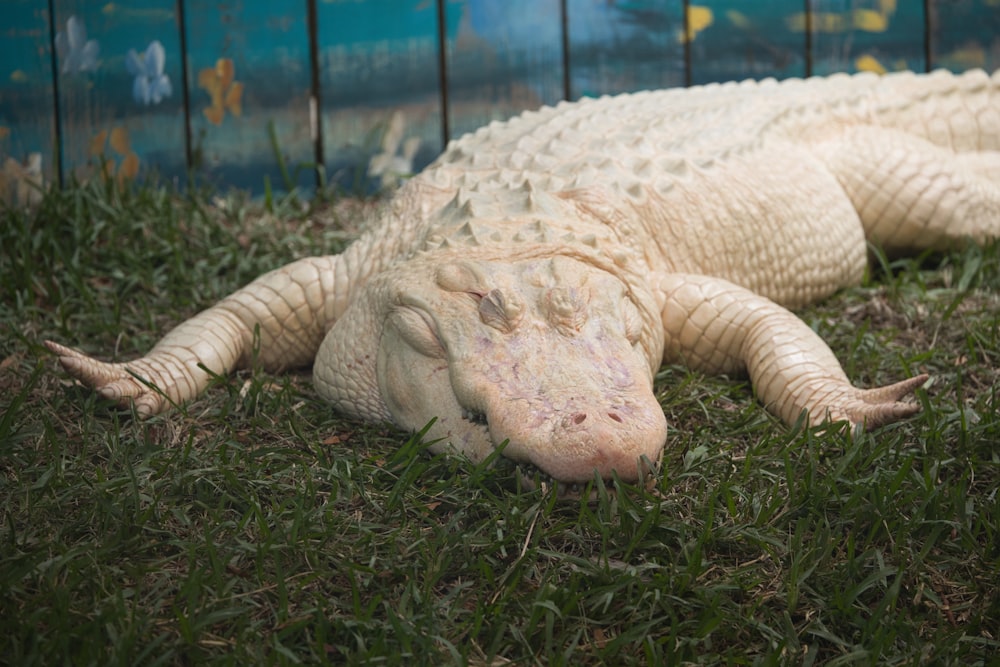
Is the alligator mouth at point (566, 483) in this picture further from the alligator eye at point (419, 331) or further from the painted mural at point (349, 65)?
the painted mural at point (349, 65)

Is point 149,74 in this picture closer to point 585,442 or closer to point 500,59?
point 500,59

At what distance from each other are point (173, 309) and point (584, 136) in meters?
1.71

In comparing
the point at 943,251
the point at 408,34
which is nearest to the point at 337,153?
the point at 408,34

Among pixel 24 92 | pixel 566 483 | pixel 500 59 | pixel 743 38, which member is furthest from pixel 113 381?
pixel 743 38

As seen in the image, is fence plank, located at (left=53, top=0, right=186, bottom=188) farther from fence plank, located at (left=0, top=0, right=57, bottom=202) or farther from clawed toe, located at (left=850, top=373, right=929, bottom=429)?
clawed toe, located at (left=850, top=373, right=929, bottom=429)

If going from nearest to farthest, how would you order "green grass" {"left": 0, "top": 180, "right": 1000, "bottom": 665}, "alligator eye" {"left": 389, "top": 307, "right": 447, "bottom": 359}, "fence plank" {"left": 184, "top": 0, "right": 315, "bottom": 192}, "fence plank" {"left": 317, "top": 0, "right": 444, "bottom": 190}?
"green grass" {"left": 0, "top": 180, "right": 1000, "bottom": 665} < "alligator eye" {"left": 389, "top": 307, "right": 447, "bottom": 359} < "fence plank" {"left": 184, "top": 0, "right": 315, "bottom": 192} < "fence plank" {"left": 317, "top": 0, "right": 444, "bottom": 190}

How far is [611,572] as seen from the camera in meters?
1.98

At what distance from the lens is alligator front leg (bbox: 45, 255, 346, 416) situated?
2832mm

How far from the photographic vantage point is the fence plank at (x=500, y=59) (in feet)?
16.5

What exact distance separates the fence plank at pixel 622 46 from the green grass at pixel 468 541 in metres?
2.78

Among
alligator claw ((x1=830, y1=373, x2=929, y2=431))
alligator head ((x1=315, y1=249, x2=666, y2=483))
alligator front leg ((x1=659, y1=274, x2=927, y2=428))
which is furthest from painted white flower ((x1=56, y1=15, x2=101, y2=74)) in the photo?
alligator claw ((x1=830, y1=373, x2=929, y2=431))

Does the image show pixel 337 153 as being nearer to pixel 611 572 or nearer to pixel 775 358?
pixel 775 358

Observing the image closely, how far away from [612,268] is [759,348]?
56 cm

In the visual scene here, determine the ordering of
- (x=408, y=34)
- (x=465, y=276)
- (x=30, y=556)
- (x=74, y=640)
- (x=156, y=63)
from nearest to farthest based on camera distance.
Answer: (x=74, y=640), (x=30, y=556), (x=465, y=276), (x=156, y=63), (x=408, y=34)
